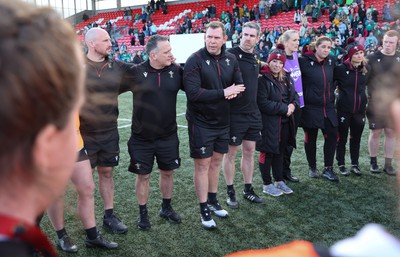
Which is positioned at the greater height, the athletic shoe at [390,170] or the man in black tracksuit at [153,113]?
the man in black tracksuit at [153,113]

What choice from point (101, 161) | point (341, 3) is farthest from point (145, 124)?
point (341, 3)

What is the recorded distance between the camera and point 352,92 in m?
5.24

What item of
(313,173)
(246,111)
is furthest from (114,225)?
(313,173)

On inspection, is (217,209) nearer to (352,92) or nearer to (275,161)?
(275,161)

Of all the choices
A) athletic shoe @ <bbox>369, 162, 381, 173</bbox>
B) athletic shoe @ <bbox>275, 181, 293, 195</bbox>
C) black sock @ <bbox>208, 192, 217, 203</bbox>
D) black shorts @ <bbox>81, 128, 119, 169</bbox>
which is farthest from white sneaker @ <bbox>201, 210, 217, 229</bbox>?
athletic shoe @ <bbox>369, 162, 381, 173</bbox>

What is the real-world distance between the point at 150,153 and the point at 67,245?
3.52ft

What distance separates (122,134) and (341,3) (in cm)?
1505

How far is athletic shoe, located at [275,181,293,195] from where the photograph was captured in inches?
190

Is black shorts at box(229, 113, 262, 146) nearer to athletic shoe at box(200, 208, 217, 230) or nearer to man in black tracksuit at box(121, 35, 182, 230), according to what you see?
man in black tracksuit at box(121, 35, 182, 230)

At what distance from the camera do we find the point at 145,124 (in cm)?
378

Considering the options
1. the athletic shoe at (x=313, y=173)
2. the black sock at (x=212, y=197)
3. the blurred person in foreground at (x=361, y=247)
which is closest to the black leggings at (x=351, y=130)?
the athletic shoe at (x=313, y=173)

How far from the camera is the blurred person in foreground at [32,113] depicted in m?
0.58

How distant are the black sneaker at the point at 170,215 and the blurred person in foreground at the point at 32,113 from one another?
3376mm

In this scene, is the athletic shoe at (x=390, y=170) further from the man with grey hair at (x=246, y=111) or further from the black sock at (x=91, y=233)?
the black sock at (x=91, y=233)
